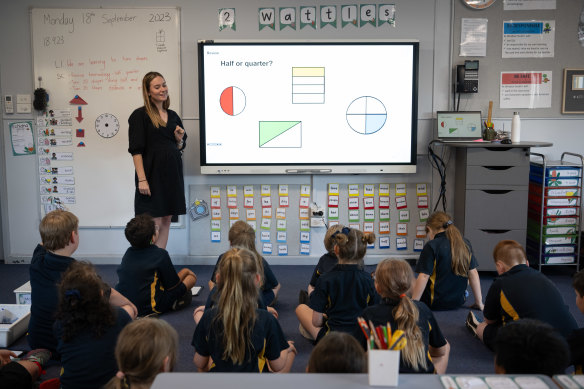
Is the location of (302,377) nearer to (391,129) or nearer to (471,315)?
(471,315)

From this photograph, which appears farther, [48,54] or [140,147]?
[48,54]

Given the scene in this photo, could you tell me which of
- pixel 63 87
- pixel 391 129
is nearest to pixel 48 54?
pixel 63 87

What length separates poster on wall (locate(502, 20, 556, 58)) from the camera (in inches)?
182

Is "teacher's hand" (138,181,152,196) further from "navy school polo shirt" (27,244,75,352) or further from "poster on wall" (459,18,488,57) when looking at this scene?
"poster on wall" (459,18,488,57)

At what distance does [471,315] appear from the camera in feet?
10.9

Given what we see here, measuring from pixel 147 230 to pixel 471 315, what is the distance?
202 cm

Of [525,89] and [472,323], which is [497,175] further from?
[472,323]

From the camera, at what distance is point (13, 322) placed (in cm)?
327

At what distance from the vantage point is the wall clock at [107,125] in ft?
15.4

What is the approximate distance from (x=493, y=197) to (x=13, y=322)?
3506mm

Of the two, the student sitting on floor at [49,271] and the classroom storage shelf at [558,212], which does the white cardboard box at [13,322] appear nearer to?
the student sitting on floor at [49,271]

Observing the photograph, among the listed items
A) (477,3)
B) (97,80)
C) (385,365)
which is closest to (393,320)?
(385,365)

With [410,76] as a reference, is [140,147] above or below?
below

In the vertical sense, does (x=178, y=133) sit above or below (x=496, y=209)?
above
